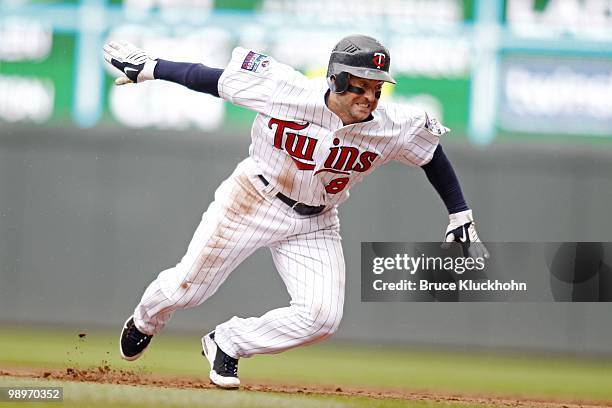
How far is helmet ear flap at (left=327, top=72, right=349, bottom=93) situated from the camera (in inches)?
146

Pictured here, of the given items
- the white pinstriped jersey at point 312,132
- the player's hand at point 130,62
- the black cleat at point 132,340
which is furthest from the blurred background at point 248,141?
the white pinstriped jersey at point 312,132

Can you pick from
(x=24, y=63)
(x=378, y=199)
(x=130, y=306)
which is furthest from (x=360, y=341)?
(x=24, y=63)

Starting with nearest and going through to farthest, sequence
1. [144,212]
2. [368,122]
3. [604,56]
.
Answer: [368,122]
[604,56]
[144,212]

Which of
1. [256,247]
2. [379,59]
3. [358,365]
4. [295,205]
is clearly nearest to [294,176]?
[295,205]

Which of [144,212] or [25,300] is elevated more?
[144,212]

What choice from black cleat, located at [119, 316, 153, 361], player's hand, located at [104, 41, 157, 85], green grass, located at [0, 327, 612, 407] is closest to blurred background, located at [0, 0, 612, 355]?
green grass, located at [0, 327, 612, 407]

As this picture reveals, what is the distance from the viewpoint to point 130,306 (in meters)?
7.22

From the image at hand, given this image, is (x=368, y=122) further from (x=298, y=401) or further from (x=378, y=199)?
(x=378, y=199)

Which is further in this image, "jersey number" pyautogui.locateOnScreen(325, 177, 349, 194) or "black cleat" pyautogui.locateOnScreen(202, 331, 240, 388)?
"black cleat" pyautogui.locateOnScreen(202, 331, 240, 388)

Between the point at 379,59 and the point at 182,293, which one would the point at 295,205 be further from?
the point at 379,59

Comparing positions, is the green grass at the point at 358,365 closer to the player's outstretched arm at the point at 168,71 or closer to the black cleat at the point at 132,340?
the black cleat at the point at 132,340

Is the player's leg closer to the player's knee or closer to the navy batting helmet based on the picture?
the player's knee

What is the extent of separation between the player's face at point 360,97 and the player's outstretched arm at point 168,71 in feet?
1.63

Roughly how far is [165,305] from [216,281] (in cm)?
22
